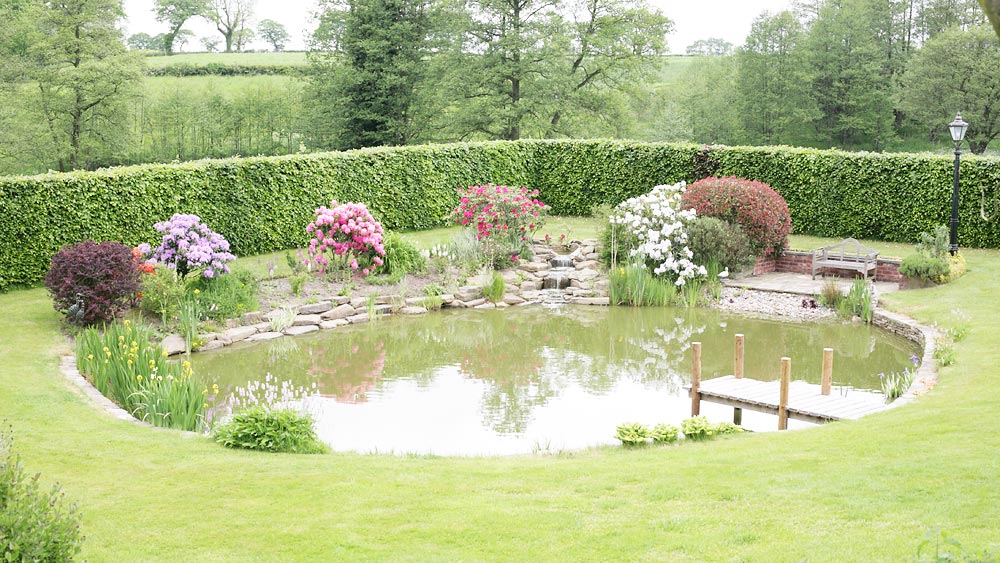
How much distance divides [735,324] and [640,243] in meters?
2.74

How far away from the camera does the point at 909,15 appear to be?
158 feet

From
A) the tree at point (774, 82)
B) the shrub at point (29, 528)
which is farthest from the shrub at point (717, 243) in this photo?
the tree at point (774, 82)

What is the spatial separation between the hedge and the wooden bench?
97.2 inches

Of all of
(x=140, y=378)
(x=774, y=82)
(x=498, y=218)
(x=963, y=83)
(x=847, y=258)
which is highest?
Answer: (x=774, y=82)

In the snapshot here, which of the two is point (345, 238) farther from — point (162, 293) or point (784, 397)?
point (784, 397)

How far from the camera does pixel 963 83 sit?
41125 mm

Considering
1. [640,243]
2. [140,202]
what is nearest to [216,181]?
[140,202]

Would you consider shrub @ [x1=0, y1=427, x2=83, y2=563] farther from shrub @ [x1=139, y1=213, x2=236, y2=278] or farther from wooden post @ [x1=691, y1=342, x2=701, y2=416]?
shrub @ [x1=139, y1=213, x2=236, y2=278]

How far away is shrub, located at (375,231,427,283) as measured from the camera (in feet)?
53.9

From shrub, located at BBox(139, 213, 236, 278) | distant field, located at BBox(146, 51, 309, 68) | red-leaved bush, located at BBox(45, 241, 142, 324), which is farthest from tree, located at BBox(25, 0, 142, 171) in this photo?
→ red-leaved bush, located at BBox(45, 241, 142, 324)

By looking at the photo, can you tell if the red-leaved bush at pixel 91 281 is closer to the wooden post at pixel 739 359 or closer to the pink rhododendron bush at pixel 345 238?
the pink rhododendron bush at pixel 345 238

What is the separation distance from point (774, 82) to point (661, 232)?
1305 inches

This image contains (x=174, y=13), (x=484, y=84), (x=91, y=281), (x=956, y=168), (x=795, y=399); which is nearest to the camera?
(x=795, y=399)

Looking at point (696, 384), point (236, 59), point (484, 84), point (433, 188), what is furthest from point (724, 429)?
point (236, 59)
